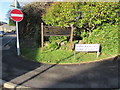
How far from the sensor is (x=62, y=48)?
7.14 meters

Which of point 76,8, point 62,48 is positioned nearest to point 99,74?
point 62,48

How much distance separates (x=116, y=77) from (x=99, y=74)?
575 millimetres

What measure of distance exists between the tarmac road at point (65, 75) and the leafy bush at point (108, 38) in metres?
1.54

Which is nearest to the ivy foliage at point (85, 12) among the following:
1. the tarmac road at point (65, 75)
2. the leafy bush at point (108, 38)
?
the leafy bush at point (108, 38)

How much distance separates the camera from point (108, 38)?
6211 millimetres

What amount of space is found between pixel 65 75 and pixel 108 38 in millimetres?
4038

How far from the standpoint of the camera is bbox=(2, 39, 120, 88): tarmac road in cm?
321

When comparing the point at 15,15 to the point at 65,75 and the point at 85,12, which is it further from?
the point at 65,75

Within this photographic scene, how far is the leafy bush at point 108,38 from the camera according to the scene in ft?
19.8

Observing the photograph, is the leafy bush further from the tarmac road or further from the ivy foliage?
the tarmac road

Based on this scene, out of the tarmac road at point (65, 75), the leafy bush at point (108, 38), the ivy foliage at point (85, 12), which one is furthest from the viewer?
the leafy bush at point (108, 38)

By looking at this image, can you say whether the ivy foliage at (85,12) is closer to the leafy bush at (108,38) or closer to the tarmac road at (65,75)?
the leafy bush at (108,38)

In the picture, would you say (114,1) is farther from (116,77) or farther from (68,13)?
(116,77)

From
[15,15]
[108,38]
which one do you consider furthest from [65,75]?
[15,15]
